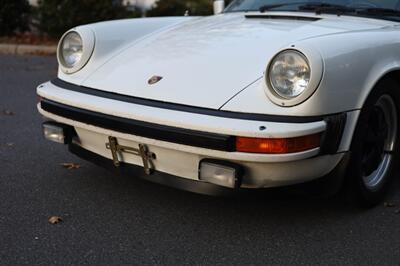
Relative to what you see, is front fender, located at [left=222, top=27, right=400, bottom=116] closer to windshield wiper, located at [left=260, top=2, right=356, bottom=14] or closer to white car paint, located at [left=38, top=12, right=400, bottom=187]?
white car paint, located at [left=38, top=12, right=400, bottom=187]

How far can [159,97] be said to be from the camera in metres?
2.87

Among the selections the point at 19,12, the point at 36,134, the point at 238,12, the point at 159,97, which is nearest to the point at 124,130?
the point at 159,97

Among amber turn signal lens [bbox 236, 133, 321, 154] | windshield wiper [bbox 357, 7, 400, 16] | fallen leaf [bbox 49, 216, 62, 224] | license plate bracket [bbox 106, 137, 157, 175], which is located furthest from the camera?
windshield wiper [bbox 357, 7, 400, 16]

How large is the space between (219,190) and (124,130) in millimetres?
559

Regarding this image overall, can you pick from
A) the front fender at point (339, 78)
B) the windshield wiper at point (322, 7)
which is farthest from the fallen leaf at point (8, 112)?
the front fender at point (339, 78)

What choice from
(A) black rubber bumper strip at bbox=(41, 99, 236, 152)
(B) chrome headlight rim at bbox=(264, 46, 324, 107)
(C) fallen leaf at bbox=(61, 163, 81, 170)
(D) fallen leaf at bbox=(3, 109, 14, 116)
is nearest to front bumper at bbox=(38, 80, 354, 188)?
(A) black rubber bumper strip at bbox=(41, 99, 236, 152)

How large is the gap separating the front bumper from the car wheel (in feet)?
0.70

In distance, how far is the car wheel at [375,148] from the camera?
2.93m

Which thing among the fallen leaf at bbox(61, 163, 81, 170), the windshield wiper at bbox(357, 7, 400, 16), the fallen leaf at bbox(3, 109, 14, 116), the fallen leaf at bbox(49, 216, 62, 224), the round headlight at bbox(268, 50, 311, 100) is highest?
the windshield wiper at bbox(357, 7, 400, 16)

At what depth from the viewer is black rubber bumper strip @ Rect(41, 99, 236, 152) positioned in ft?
8.33

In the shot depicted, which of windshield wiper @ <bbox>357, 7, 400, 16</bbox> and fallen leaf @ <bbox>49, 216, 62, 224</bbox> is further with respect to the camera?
windshield wiper @ <bbox>357, 7, 400, 16</bbox>

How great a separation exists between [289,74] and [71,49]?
150 centimetres

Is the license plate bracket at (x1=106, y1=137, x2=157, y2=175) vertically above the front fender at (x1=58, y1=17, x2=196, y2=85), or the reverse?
the front fender at (x1=58, y1=17, x2=196, y2=85)

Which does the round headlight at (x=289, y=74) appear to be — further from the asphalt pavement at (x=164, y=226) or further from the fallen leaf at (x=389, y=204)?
the fallen leaf at (x=389, y=204)
